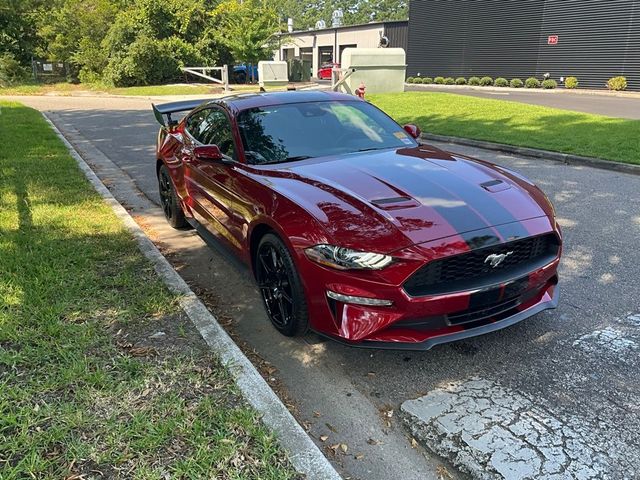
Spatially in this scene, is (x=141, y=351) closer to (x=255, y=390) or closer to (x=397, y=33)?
(x=255, y=390)

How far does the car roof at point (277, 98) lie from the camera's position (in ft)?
15.1

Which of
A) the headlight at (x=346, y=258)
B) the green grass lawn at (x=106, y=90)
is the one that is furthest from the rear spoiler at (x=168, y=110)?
the green grass lawn at (x=106, y=90)

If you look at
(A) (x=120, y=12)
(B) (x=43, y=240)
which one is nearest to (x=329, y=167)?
(B) (x=43, y=240)

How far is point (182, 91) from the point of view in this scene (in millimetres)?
28906

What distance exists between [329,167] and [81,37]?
38.0 metres

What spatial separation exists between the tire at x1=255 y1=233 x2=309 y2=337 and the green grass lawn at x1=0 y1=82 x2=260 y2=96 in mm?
26536

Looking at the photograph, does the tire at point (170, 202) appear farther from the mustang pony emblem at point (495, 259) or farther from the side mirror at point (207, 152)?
the mustang pony emblem at point (495, 259)

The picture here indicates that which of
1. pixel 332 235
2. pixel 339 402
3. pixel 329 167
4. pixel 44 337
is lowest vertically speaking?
pixel 339 402

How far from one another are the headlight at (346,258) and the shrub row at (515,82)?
30.6m

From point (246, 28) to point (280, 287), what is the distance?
110 feet

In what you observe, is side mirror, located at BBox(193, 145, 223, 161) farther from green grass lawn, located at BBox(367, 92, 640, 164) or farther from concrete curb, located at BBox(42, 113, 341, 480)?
green grass lawn, located at BBox(367, 92, 640, 164)

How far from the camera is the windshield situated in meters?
4.21

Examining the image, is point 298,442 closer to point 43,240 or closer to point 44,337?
point 44,337

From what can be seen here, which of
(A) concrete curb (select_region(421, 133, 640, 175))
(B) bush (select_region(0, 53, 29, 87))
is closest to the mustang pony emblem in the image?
(A) concrete curb (select_region(421, 133, 640, 175))
